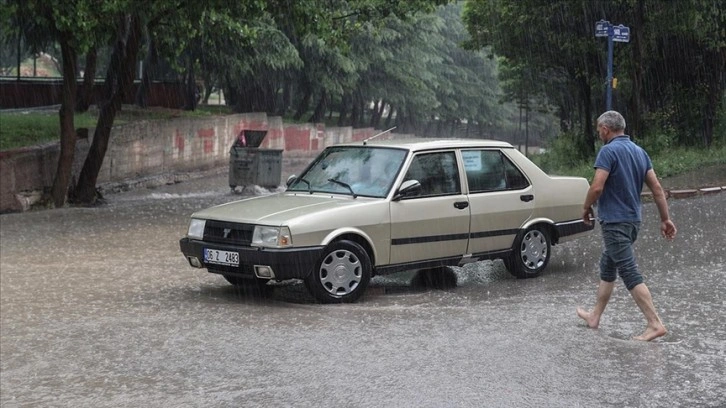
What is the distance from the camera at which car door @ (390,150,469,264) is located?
10.8 m

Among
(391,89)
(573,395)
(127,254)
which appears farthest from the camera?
(391,89)

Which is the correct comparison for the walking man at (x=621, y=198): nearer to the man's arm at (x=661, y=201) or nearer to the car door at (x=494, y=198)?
the man's arm at (x=661, y=201)

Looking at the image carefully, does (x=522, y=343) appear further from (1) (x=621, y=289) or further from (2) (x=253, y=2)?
(2) (x=253, y=2)

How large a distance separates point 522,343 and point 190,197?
1754 centimetres

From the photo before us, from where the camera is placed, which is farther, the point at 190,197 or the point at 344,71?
the point at 344,71

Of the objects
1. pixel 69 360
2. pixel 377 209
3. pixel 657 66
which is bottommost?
pixel 69 360

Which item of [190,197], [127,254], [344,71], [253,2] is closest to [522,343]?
[127,254]

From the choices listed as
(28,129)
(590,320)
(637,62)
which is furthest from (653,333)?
(28,129)

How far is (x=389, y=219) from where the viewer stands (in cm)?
1064

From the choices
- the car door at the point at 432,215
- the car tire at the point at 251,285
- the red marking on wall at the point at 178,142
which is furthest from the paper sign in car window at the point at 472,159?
the red marking on wall at the point at 178,142

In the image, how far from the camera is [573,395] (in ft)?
22.4

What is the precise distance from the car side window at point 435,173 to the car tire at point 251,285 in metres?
1.86

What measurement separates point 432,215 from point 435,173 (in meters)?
0.55

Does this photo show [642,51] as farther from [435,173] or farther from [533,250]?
[435,173]
